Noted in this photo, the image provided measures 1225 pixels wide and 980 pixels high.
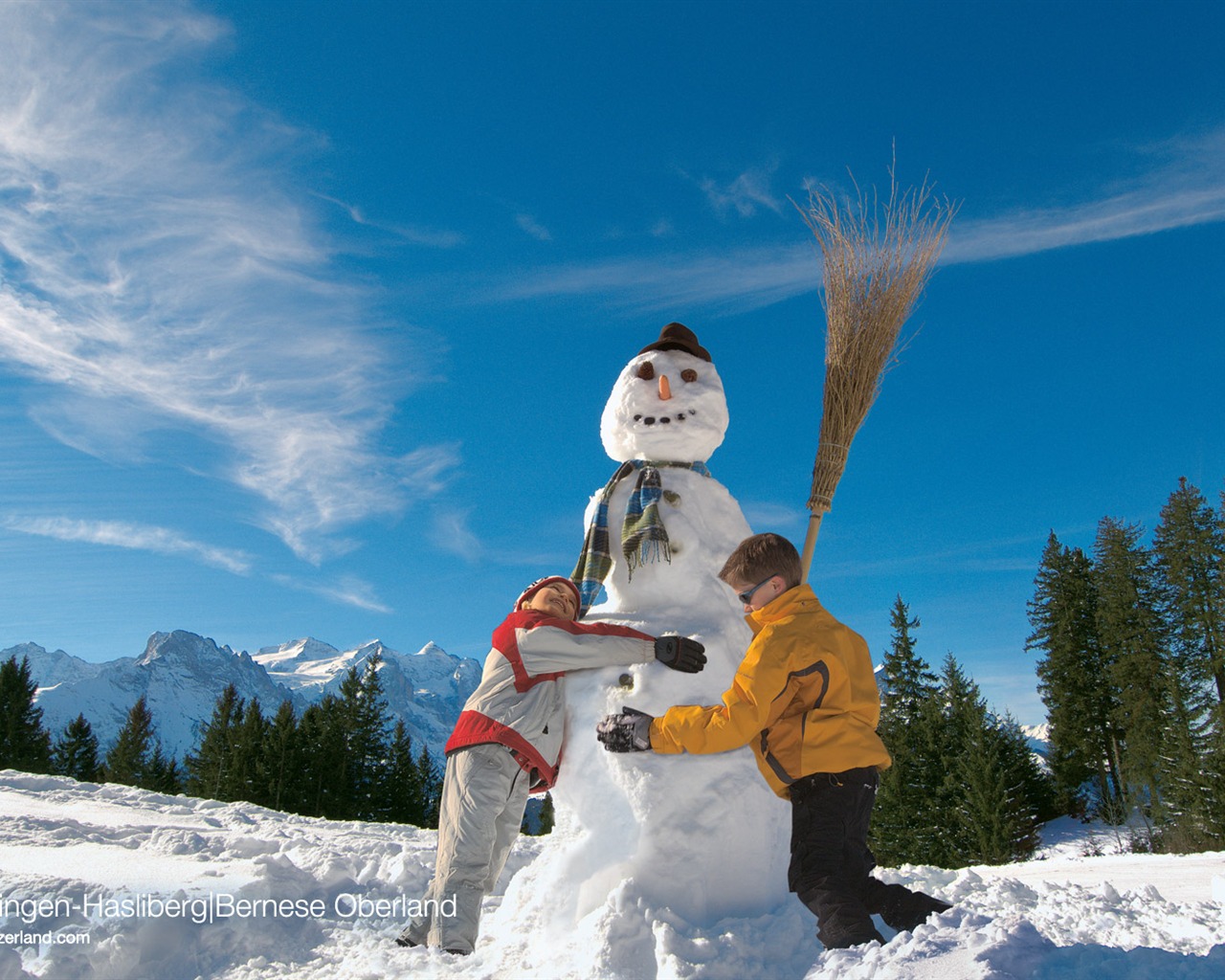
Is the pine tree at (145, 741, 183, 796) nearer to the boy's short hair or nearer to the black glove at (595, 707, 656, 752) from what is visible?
the black glove at (595, 707, 656, 752)

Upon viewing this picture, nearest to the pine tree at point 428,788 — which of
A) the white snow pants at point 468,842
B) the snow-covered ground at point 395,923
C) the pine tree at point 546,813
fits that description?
the pine tree at point 546,813

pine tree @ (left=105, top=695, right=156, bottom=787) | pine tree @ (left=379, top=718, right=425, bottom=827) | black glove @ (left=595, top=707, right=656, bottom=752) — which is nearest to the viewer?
black glove @ (left=595, top=707, right=656, bottom=752)

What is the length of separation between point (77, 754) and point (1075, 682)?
35054 millimetres

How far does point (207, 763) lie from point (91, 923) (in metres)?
26.5

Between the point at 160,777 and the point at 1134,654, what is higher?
the point at 1134,654

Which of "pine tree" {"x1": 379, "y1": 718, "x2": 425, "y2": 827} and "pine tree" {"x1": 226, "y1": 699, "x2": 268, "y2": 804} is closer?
"pine tree" {"x1": 226, "y1": 699, "x2": 268, "y2": 804}

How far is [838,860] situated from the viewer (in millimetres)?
2545

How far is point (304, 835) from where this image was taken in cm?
745

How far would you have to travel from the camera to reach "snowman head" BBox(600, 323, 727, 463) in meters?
4.55

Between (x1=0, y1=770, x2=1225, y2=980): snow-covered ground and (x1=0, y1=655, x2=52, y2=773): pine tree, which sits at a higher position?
(x1=0, y1=655, x2=52, y2=773): pine tree

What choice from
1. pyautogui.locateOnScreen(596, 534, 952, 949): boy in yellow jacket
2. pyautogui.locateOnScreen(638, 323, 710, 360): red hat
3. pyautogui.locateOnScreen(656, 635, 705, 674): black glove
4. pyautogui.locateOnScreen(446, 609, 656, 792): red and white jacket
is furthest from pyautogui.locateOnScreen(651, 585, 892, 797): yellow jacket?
pyautogui.locateOnScreen(638, 323, 710, 360): red hat

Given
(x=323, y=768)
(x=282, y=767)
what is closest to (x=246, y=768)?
(x=282, y=767)

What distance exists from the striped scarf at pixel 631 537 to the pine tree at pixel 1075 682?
21239mm

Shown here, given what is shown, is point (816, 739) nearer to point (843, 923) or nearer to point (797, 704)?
point (797, 704)
